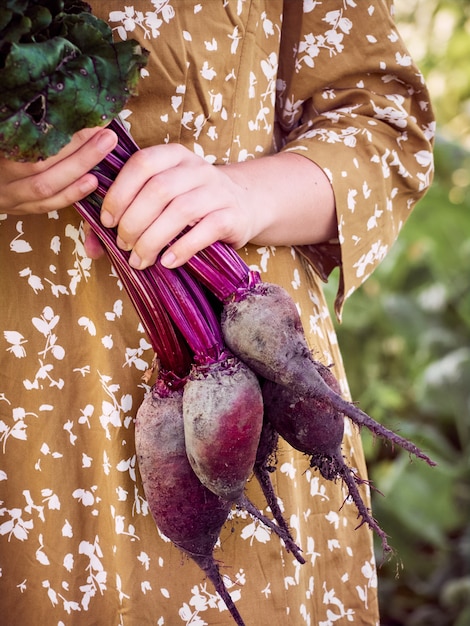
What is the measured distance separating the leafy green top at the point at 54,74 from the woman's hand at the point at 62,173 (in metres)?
0.04

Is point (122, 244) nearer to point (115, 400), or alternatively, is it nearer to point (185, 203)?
point (185, 203)

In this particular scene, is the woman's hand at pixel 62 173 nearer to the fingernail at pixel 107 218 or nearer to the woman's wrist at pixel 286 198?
the fingernail at pixel 107 218

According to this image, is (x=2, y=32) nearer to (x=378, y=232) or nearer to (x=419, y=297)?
(x=378, y=232)

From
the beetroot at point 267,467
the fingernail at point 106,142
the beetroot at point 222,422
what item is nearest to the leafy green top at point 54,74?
the fingernail at point 106,142

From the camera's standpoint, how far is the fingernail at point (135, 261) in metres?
0.73

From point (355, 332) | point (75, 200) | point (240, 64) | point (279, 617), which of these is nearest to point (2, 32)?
point (75, 200)

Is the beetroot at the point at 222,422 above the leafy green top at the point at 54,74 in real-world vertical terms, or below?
below

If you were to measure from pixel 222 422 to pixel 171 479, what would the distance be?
101 mm

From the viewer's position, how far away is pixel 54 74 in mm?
644

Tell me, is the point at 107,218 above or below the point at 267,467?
above

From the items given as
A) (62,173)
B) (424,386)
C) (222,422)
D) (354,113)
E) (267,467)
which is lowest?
(424,386)

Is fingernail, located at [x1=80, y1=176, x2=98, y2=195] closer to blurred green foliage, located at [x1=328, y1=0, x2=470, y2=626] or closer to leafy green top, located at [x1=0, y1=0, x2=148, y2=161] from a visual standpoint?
leafy green top, located at [x1=0, y1=0, x2=148, y2=161]

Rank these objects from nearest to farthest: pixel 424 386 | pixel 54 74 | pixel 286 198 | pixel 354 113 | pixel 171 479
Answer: pixel 54 74 < pixel 171 479 < pixel 286 198 < pixel 354 113 < pixel 424 386

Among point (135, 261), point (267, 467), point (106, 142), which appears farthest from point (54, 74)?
point (267, 467)
